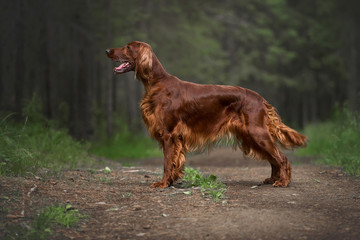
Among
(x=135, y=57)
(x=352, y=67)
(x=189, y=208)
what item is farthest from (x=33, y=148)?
(x=352, y=67)

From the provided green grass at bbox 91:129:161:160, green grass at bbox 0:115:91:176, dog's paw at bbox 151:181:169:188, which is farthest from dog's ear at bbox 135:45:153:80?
green grass at bbox 91:129:161:160

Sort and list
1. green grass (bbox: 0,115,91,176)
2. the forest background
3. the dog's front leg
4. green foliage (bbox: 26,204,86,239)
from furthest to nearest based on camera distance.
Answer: the forest background < green grass (bbox: 0,115,91,176) < the dog's front leg < green foliage (bbox: 26,204,86,239)

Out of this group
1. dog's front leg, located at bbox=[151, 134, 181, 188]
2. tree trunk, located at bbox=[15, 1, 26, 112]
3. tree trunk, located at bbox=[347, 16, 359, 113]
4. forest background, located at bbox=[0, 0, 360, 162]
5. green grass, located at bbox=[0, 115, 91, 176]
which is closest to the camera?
dog's front leg, located at bbox=[151, 134, 181, 188]

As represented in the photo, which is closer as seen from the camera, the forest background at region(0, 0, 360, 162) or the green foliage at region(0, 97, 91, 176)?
the green foliage at region(0, 97, 91, 176)

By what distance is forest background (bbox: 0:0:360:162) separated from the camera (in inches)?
542

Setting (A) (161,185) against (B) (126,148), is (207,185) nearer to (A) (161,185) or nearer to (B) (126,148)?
(A) (161,185)

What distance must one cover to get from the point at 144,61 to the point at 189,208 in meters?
2.05

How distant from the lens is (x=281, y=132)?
530 centimetres

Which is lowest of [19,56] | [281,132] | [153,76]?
[281,132]

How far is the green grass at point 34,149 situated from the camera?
5.21 m

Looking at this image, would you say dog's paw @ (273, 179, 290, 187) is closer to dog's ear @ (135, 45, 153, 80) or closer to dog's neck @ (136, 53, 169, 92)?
dog's neck @ (136, 53, 169, 92)

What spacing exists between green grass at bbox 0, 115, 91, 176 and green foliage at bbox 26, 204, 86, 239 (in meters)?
1.56

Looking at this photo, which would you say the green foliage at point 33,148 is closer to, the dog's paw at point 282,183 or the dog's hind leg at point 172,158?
the dog's hind leg at point 172,158

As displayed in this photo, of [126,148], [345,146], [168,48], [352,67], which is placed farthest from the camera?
[352,67]
